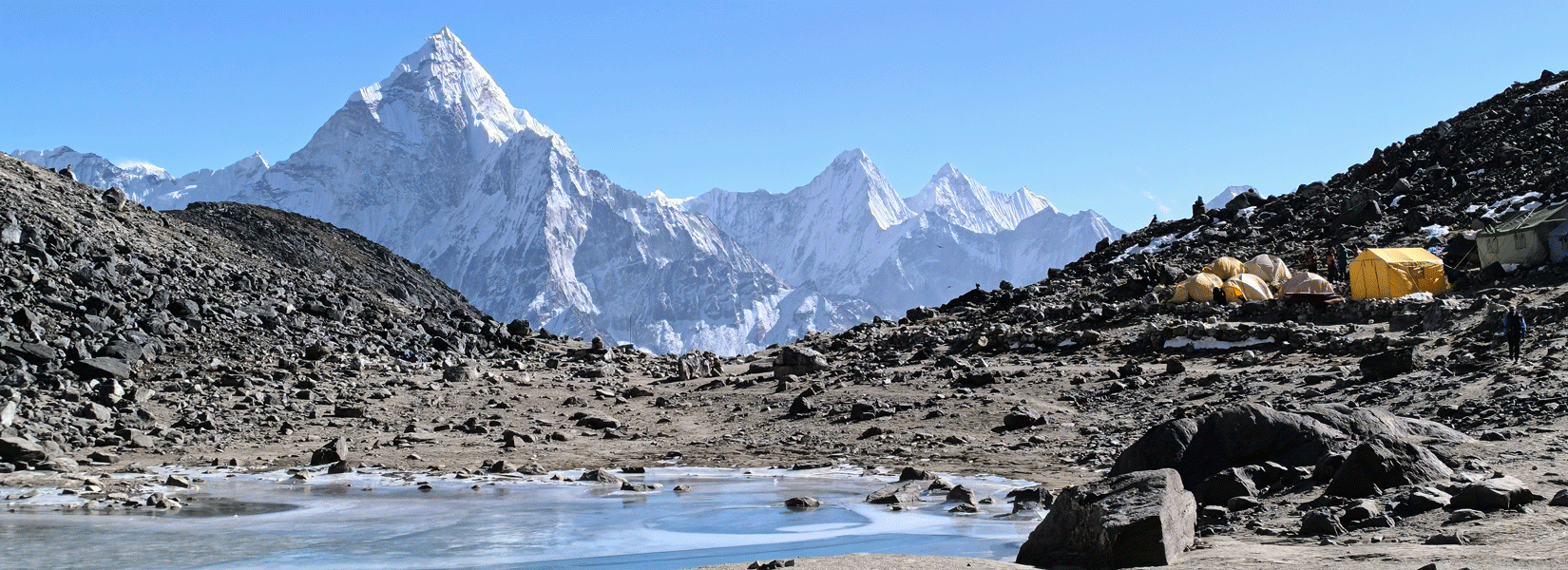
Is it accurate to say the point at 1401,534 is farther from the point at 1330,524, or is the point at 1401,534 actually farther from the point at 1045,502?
the point at 1045,502

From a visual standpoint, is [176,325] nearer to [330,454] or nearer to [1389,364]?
[330,454]

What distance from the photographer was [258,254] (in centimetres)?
3850

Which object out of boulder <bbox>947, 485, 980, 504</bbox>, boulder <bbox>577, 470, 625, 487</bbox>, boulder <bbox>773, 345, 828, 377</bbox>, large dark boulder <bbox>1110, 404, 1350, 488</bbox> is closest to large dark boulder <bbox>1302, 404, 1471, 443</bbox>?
large dark boulder <bbox>1110, 404, 1350, 488</bbox>

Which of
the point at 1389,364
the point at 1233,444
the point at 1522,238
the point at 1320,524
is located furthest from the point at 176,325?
the point at 1522,238

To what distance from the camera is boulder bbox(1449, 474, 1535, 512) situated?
8.65 meters

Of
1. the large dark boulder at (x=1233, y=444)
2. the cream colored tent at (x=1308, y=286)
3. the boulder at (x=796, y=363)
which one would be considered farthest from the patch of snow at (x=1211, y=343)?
the large dark boulder at (x=1233, y=444)

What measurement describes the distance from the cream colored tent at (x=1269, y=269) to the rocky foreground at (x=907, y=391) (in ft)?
9.64

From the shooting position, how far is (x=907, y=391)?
2500 cm

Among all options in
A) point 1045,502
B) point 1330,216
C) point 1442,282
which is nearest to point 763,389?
point 1045,502

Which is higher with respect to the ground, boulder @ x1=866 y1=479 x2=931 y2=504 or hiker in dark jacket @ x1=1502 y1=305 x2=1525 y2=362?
hiker in dark jacket @ x1=1502 y1=305 x2=1525 y2=362

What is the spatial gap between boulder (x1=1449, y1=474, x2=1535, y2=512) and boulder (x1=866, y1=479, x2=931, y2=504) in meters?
6.17

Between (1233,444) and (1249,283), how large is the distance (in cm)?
2808

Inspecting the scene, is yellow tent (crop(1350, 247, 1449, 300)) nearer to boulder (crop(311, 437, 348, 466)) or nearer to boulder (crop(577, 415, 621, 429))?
boulder (crop(577, 415, 621, 429))

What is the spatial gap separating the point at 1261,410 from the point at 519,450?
45.1 feet
